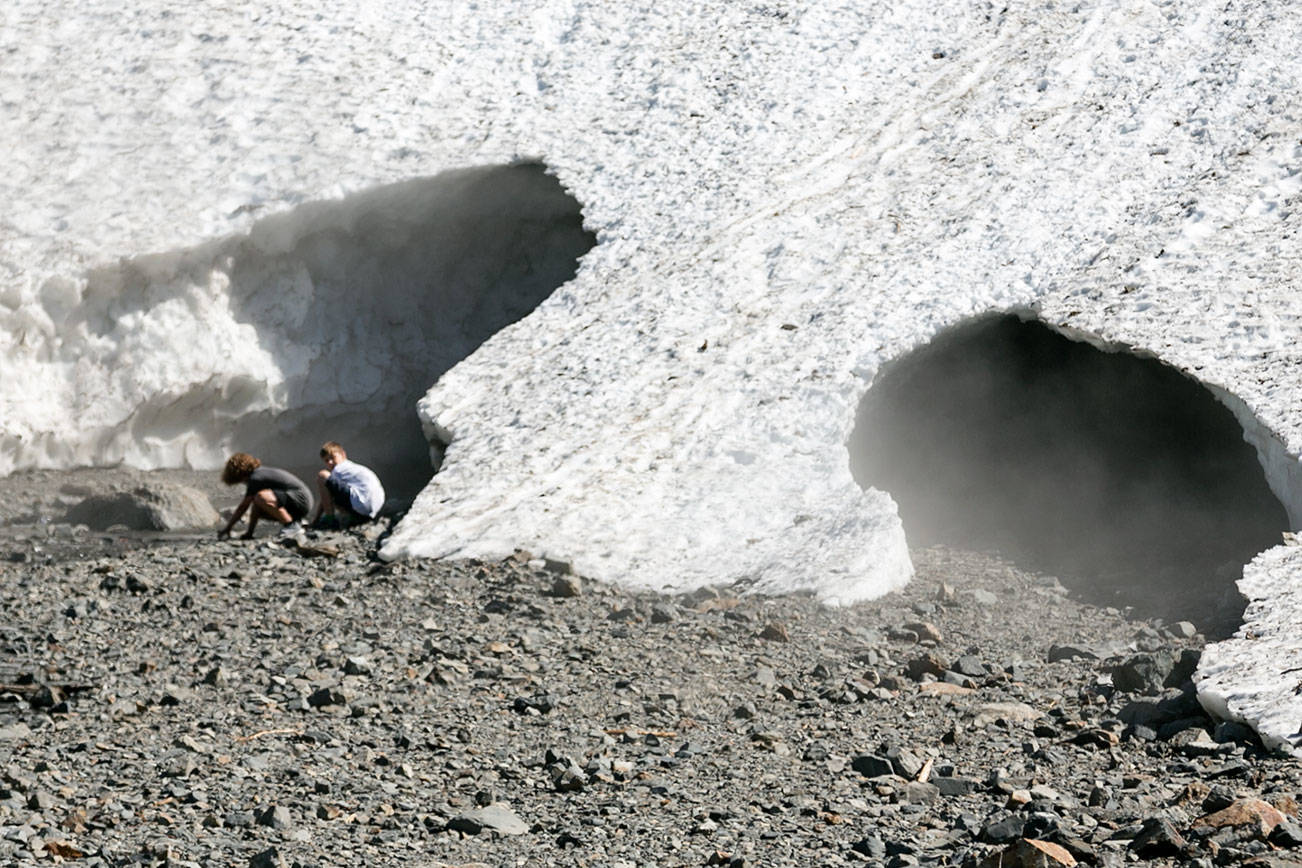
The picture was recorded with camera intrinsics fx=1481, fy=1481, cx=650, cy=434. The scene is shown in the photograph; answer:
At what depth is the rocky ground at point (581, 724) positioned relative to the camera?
20.2 feet

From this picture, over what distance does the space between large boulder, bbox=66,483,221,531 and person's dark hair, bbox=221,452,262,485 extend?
0.58m

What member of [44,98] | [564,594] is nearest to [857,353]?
[564,594]

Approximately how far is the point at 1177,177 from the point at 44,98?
37.2 ft

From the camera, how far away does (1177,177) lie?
1351 centimetres

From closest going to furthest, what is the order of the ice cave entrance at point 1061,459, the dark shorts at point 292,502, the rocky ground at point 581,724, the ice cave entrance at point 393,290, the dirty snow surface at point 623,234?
the rocky ground at point 581,724
the dirty snow surface at point 623,234
the ice cave entrance at point 1061,459
the dark shorts at point 292,502
the ice cave entrance at point 393,290

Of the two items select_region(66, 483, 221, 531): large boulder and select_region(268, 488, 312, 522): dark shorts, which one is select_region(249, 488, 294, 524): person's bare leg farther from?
select_region(66, 483, 221, 531): large boulder

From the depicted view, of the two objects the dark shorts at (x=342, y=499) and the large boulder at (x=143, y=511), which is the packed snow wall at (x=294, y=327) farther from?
the large boulder at (x=143, y=511)

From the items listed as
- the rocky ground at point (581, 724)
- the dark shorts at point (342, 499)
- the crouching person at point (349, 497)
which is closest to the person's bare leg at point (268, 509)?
the crouching person at point (349, 497)

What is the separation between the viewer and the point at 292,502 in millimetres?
12602

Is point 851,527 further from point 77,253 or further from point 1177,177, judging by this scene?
point 77,253

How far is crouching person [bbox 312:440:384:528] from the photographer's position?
39.4 ft

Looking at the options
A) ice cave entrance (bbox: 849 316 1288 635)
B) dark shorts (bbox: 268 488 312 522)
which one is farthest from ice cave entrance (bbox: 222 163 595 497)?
ice cave entrance (bbox: 849 316 1288 635)

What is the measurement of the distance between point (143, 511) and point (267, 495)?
125 centimetres

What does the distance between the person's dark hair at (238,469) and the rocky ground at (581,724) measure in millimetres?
1551
